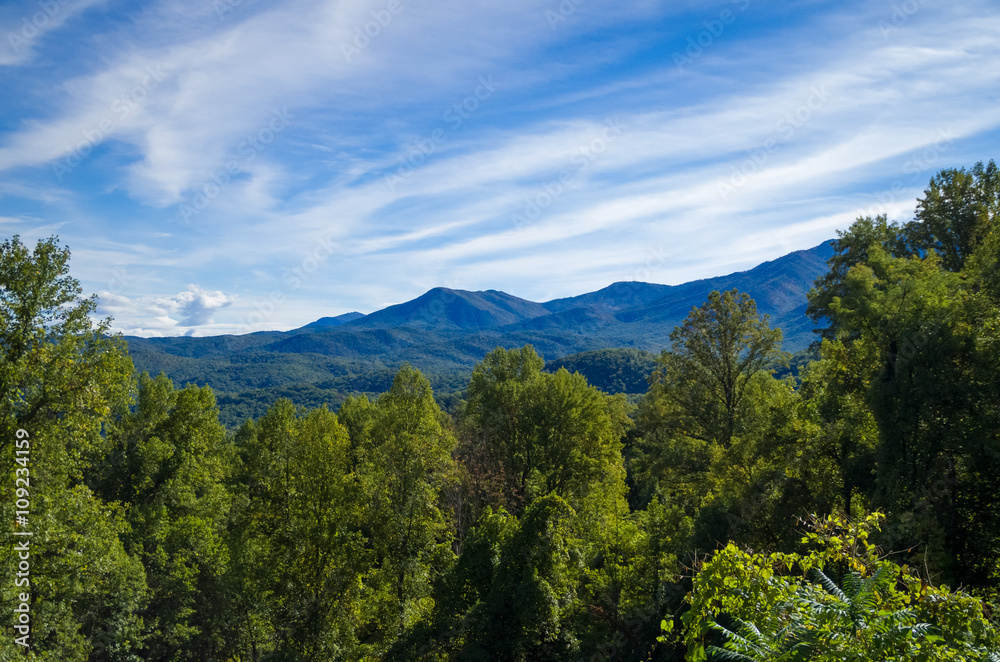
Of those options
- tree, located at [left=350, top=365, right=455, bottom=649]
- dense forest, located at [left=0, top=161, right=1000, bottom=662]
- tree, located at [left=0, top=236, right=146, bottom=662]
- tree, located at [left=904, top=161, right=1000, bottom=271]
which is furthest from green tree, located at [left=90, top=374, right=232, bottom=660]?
tree, located at [left=904, top=161, right=1000, bottom=271]

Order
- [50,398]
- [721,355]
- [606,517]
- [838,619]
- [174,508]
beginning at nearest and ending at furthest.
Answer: [838,619] < [50,398] < [606,517] < [721,355] < [174,508]

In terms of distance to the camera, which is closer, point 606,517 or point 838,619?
point 838,619

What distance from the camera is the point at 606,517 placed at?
72.3 feet

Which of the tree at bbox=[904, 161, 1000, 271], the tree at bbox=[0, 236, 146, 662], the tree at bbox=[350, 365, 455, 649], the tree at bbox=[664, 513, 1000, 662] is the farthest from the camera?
the tree at bbox=[904, 161, 1000, 271]

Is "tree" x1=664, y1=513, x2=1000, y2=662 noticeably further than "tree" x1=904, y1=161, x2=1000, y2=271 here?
No

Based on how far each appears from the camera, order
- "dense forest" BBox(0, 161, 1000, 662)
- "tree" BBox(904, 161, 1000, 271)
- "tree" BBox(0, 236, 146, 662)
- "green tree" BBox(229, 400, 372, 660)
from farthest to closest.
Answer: "tree" BBox(904, 161, 1000, 271) < "green tree" BBox(229, 400, 372, 660) < "tree" BBox(0, 236, 146, 662) < "dense forest" BBox(0, 161, 1000, 662)

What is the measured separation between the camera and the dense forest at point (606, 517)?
6.78 metres

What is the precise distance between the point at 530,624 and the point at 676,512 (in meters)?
6.37

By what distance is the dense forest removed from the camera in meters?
6.78

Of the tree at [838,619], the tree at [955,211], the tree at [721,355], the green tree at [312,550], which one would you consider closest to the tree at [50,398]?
the green tree at [312,550]

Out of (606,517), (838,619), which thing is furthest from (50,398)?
(606,517)
